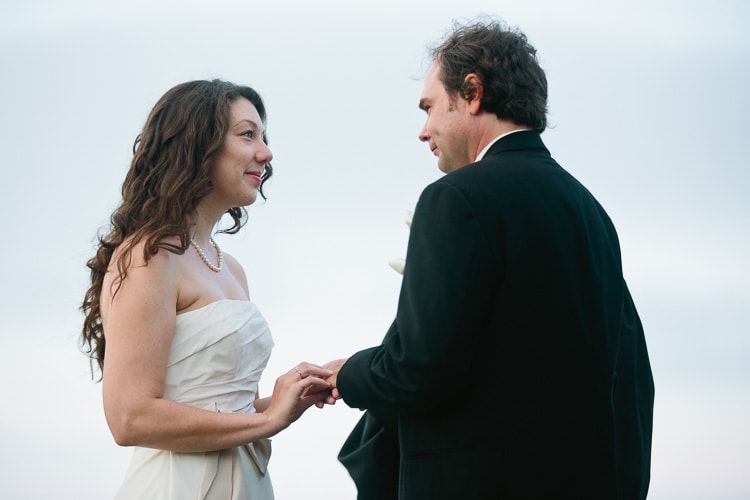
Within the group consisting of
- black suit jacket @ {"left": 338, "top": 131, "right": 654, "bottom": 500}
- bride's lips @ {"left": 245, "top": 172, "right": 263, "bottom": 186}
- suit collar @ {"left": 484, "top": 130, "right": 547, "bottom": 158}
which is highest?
bride's lips @ {"left": 245, "top": 172, "right": 263, "bottom": 186}

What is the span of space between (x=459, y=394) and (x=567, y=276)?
0.43 meters

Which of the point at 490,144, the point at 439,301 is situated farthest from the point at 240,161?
the point at 439,301

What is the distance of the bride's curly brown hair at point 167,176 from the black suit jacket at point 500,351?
1107 millimetres

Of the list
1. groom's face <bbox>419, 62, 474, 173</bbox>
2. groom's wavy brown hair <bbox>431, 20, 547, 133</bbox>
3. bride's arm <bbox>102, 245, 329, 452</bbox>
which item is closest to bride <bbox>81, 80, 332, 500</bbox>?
bride's arm <bbox>102, 245, 329, 452</bbox>

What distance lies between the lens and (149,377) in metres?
3.02

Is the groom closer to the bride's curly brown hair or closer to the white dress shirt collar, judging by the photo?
the white dress shirt collar

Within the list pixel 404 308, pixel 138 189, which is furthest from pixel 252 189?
pixel 404 308

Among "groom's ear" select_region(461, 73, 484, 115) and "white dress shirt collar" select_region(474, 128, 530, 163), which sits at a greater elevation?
"groom's ear" select_region(461, 73, 484, 115)

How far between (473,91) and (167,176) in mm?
1207

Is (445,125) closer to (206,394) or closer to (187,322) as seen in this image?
(187,322)

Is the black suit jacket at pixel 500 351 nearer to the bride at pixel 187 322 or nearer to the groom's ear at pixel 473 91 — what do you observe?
the groom's ear at pixel 473 91

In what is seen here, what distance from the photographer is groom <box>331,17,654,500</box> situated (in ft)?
7.88

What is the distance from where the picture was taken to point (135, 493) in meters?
3.16

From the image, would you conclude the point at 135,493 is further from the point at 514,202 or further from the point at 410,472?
the point at 514,202
